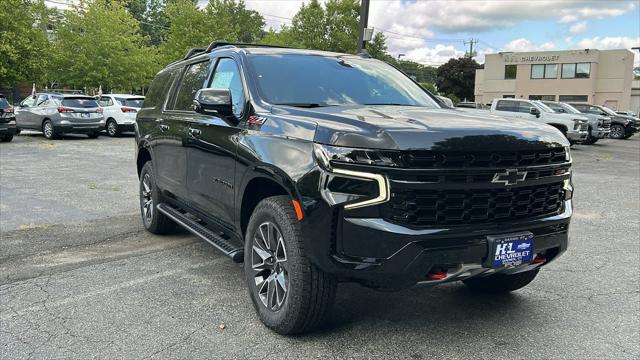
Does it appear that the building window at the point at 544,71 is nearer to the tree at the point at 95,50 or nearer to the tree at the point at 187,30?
the tree at the point at 187,30

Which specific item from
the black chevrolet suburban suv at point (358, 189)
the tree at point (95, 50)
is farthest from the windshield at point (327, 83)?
the tree at point (95, 50)

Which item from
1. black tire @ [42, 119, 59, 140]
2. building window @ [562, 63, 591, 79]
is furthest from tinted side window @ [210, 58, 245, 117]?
building window @ [562, 63, 591, 79]

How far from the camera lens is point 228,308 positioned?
393 centimetres

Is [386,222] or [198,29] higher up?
[198,29]

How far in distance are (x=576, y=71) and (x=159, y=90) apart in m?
54.7

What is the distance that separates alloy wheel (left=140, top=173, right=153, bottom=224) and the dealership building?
54292mm

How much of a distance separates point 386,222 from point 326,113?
2.98 feet

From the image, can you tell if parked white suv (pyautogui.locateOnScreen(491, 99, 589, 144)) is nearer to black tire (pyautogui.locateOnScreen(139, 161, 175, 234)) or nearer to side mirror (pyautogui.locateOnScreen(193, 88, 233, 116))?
black tire (pyautogui.locateOnScreen(139, 161, 175, 234))

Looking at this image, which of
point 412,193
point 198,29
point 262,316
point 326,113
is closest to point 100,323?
point 262,316

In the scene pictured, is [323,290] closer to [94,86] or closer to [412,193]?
[412,193]

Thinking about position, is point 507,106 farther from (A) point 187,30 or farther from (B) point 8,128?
(A) point 187,30

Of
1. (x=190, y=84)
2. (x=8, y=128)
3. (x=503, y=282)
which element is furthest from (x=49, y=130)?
(x=503, y=282)

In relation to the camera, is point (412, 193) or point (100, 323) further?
point (100, 323)

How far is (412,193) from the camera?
2.90 meters
